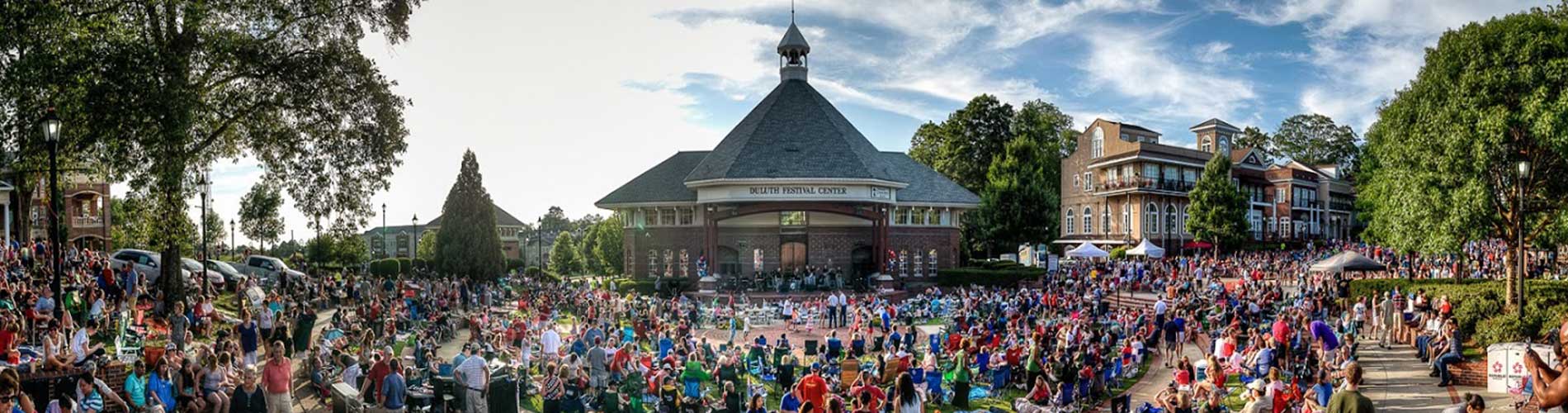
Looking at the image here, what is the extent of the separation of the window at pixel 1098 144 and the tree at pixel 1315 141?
3610 centimetres

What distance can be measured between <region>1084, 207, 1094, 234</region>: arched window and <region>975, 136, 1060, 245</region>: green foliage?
970cm

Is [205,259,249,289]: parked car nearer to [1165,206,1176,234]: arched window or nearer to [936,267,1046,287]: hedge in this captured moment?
[936,267,1046,287]: hedge

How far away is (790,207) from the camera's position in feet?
130

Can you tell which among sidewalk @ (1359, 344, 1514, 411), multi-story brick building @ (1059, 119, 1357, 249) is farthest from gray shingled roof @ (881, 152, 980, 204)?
sidewalk @ (1359, 344, 1514, 411)

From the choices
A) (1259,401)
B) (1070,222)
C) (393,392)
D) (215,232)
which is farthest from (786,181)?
(215,232)

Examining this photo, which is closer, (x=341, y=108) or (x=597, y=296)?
(x=341, y=108)

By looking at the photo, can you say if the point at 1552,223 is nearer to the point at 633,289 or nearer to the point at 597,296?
the point at 597,296

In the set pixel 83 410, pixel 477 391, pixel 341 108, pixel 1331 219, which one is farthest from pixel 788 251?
pixel 1331 219

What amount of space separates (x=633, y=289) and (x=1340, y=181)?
62104 mm

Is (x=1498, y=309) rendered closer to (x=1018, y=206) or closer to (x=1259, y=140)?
(x=1018, y=206)

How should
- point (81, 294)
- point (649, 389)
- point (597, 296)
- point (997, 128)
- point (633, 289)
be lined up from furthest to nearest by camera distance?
1. point (997, 128)
2. point (633, 289)
3. point (597, 296)
4. point (81, 294)
5. point (649, 389)

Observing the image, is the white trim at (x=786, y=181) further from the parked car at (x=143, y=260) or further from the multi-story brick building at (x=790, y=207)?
the parked car at (x=143, y=260)

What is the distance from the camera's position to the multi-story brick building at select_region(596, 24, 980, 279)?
4025 cm

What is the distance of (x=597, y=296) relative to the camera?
109ft
